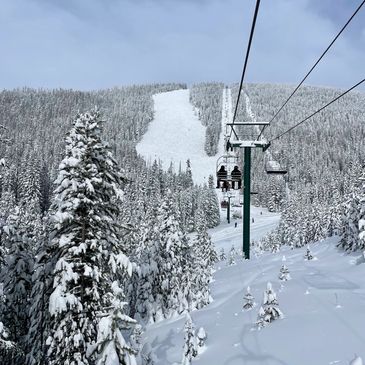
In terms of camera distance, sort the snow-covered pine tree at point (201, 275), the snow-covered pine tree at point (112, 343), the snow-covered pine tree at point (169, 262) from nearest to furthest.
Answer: the snow-covered pine tree at point (112, 343) < the snow-covered pine tree at point (201, 275) < the snow-covered pine tree at point (169, 262)

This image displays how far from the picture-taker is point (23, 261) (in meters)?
18.9

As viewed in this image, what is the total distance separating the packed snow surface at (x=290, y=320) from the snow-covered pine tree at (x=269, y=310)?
27cm

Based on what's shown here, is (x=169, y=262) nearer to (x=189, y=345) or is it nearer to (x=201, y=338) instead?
(x=201, y=338)

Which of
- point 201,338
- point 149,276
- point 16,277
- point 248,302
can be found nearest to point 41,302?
point 16,277

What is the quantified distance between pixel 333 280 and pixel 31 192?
2772 inches

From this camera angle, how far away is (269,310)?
1399cm

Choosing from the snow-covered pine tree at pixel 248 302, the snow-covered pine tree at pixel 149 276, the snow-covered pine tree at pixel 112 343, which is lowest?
the snow-covered pine tree at pixel 149 276

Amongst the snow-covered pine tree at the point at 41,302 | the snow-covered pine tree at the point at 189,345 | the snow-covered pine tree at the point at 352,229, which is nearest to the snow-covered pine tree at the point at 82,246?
the snow-covered pine tree at the point at 41,302

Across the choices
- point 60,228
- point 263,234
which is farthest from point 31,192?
point 60,228

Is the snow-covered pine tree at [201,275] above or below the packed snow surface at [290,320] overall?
below

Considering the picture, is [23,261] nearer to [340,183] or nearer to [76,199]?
[76,199]

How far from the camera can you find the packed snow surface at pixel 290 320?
34.7ft

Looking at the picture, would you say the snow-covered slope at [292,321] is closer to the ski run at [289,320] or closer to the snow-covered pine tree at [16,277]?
the ski run at [289,320]

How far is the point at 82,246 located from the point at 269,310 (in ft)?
21.5
